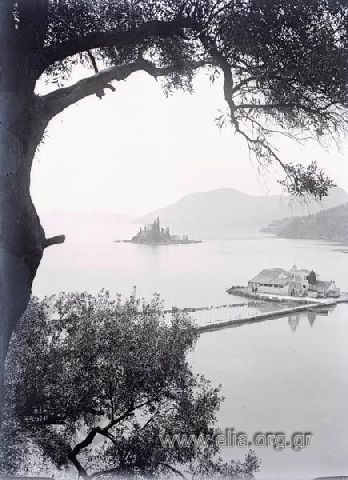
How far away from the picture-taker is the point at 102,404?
2125 millimetres

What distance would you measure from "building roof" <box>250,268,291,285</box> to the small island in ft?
1.43

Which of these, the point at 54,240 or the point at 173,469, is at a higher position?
the point at 54,240

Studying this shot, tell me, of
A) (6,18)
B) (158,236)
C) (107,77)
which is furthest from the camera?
(158,236)

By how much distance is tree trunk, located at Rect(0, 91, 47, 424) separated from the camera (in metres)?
2.05

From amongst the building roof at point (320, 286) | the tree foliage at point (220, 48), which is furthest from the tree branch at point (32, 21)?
the building roof at point (320, 286)

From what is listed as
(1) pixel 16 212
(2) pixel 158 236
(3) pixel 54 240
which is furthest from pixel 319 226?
(1) pixel 16 212

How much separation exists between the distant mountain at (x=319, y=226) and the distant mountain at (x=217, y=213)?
0.22ft

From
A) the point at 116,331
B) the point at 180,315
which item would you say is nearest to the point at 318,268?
the point at 180,315

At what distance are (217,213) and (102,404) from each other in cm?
128

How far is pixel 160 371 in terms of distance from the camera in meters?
2.14

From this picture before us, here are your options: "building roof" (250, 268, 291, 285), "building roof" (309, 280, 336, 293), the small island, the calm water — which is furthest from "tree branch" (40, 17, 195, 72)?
"building roof" (309, 280, 336, 293)

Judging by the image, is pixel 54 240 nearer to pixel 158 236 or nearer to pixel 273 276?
pixel 158 236

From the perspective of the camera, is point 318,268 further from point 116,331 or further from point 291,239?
point 116,331

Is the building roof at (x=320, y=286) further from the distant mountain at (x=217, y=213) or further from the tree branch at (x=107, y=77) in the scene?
the tree branch at (x=107, y=77)
